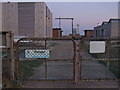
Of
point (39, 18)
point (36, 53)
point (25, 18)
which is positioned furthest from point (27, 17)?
point (36, 53)

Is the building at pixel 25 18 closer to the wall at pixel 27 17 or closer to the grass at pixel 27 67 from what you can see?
the wall at pixel 27 17

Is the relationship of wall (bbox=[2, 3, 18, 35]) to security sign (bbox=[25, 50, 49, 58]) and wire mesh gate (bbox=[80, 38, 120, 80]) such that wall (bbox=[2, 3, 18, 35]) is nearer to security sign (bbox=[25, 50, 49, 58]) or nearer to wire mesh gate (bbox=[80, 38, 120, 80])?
wire mesh gate (bbox=[80, 38, 120, 80])

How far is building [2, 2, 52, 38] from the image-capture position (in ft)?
135

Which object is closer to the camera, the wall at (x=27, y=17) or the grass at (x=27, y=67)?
the grass at (x=27, y=67)

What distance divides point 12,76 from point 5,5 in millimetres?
39952

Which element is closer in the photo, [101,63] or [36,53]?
[36,53]

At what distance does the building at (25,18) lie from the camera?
1625 inches

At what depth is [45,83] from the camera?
6059 mm

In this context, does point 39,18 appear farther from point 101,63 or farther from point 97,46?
point 97,46

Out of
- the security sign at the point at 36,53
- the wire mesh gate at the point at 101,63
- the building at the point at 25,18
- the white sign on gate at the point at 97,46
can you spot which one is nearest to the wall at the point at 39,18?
the building at the point at 25,18

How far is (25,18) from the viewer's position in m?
42.1

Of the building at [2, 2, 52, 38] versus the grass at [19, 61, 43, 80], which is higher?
the building at [2, 2, 52, 38]

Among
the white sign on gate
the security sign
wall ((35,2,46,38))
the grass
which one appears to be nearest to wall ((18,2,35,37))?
wall ((35,2,46,38))

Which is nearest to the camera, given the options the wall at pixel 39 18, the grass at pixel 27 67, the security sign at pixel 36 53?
the security sign at pixel 36 53
